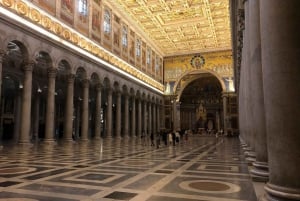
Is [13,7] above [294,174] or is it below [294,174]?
above

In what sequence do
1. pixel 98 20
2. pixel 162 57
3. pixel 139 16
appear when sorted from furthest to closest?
pixel 162 57
pixel 139 16
pixel 98 20

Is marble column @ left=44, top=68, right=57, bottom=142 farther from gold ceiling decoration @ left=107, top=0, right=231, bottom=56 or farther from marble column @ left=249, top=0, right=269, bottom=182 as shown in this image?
marble column @ left=249, top=0, right=269, bottom=182

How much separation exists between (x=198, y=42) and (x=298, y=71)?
36716 millimetres

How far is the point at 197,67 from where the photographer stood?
42.5m

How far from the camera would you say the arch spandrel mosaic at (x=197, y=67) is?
40875 millimetres

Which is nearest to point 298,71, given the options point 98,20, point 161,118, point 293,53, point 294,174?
point 293,53

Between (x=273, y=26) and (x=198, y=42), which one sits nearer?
(x=273, y=26)

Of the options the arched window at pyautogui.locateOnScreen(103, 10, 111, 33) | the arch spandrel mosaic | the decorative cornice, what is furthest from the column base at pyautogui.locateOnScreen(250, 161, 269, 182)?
the arch spandrel mosaic

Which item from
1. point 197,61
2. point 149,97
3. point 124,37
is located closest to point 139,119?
point 149,97

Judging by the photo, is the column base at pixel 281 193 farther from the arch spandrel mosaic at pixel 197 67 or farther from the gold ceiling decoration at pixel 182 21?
the arch spandrel mosaic at pixel 197 67

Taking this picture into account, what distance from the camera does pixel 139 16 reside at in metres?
30.0

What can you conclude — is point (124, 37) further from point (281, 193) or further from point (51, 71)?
point (281, 193)

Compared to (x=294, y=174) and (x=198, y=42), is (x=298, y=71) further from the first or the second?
(x=198, y=42)

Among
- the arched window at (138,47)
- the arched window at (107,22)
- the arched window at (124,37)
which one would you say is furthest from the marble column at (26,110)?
the arched window at (138,47)
